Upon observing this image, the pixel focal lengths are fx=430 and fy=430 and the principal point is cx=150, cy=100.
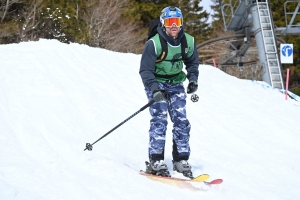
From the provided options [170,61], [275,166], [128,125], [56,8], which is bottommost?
[275,166]

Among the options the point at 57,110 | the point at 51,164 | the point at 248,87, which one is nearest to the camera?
the point at 51,164

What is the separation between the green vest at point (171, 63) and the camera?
4.29 metres

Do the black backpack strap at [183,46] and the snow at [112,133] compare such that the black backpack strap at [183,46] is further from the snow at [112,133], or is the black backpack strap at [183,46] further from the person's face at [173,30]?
the snow at [112,133]

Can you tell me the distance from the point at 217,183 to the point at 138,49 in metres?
20.2

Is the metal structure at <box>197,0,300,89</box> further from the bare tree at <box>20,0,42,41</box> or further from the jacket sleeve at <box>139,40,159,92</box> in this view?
the jacket sleeve at <box>139,40,159,92</box>

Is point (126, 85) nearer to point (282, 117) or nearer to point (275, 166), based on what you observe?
point (282, 117)

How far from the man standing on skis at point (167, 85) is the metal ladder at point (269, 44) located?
9.59 m

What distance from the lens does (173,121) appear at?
448 centimetres

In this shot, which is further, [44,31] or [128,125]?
[44,31]

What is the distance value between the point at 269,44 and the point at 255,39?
138 cm

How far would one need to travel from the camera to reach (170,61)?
437 cm

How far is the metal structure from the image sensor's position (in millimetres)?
13883

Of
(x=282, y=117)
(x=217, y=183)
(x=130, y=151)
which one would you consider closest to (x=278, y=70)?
(x=282, y=117)

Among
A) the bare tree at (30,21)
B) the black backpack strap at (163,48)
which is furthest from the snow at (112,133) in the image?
the bare tree at (30,21)
